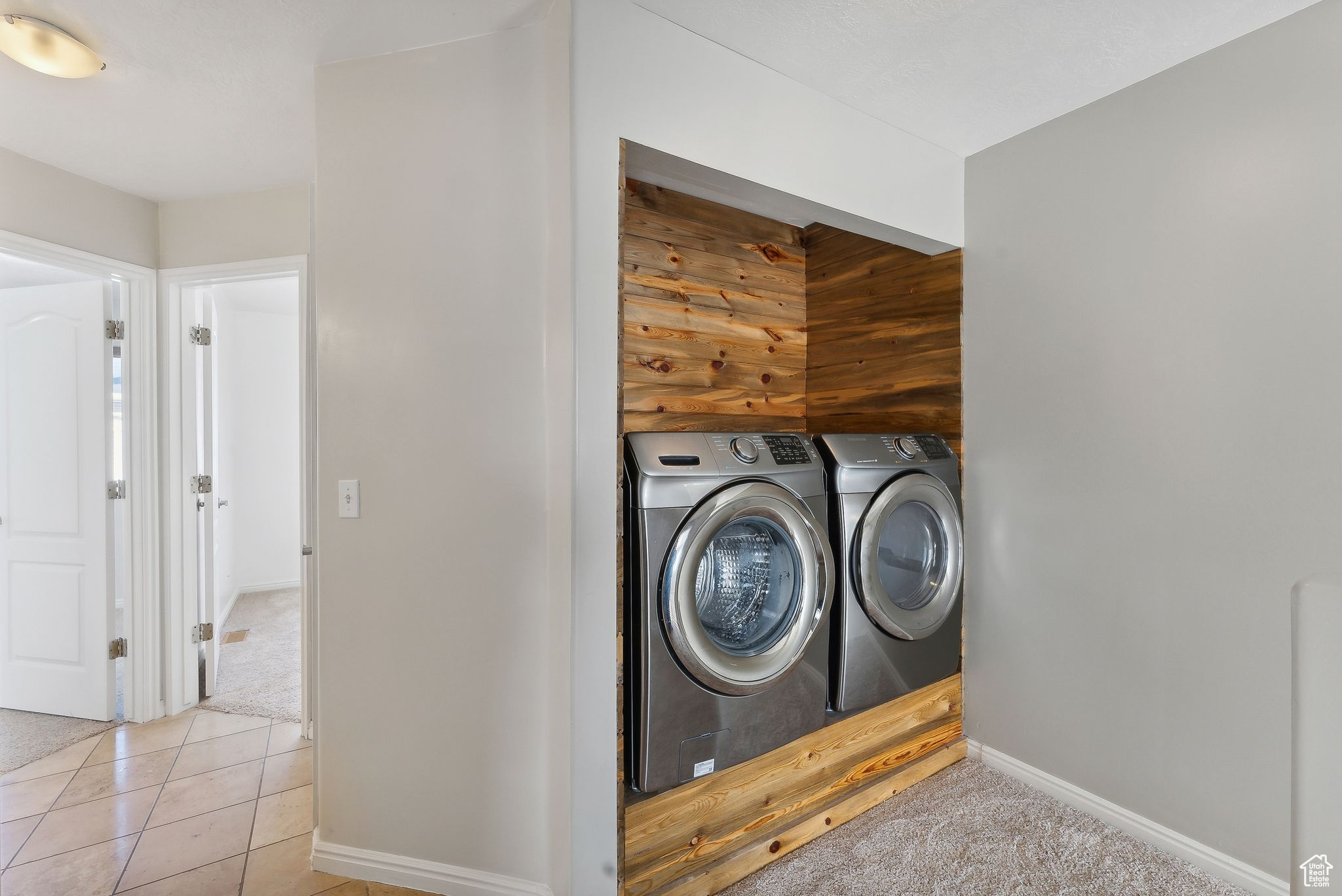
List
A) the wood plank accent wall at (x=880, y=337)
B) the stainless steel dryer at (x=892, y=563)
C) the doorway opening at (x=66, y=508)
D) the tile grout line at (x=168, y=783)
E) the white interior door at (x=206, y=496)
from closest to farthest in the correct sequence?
1. the stainless steel dryer at (x=892, y=563)
2. the tile grout line at (x=168, y=783)
3. the wood plank accent wall at (x=880, y=337)
4. the doorway opening at (x=66, y=508)
5. the white interior door at (x=206, y=496)

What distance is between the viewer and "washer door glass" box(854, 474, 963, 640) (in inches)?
78.4

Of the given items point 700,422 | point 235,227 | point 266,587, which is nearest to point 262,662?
point 266,587

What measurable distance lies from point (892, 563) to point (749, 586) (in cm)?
63

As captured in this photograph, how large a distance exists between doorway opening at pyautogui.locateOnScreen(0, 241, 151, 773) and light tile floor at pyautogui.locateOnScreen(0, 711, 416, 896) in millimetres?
392

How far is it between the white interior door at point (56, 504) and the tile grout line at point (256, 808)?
821mm

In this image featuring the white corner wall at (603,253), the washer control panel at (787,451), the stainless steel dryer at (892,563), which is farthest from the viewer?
the stainless steel dryer at (892,563)

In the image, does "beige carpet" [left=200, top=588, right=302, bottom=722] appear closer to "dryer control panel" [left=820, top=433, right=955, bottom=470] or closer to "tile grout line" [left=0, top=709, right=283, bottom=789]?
"tile grout line" [left=0, top=709, right=283, bottom=789]

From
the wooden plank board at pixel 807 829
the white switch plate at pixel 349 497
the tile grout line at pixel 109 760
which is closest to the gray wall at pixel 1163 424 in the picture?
the wooden plank board at pixel 807 829

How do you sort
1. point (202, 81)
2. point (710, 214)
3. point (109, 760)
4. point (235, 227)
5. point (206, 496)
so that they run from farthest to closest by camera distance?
1. point (206, 496)
2. point (235, 227)
3. point (710, 214)
4. point (109, 760)
5. point (202, 81)

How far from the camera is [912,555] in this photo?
2230mm

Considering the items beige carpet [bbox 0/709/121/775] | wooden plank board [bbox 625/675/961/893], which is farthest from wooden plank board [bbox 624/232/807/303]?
beige carpet [bbox 0/709/121/775]

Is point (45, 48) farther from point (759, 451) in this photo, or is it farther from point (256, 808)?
point (256, 808)

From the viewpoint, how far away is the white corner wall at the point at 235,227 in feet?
8.61

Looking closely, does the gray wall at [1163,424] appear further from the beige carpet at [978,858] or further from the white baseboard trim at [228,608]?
the white baseboard trim at [228,608]
